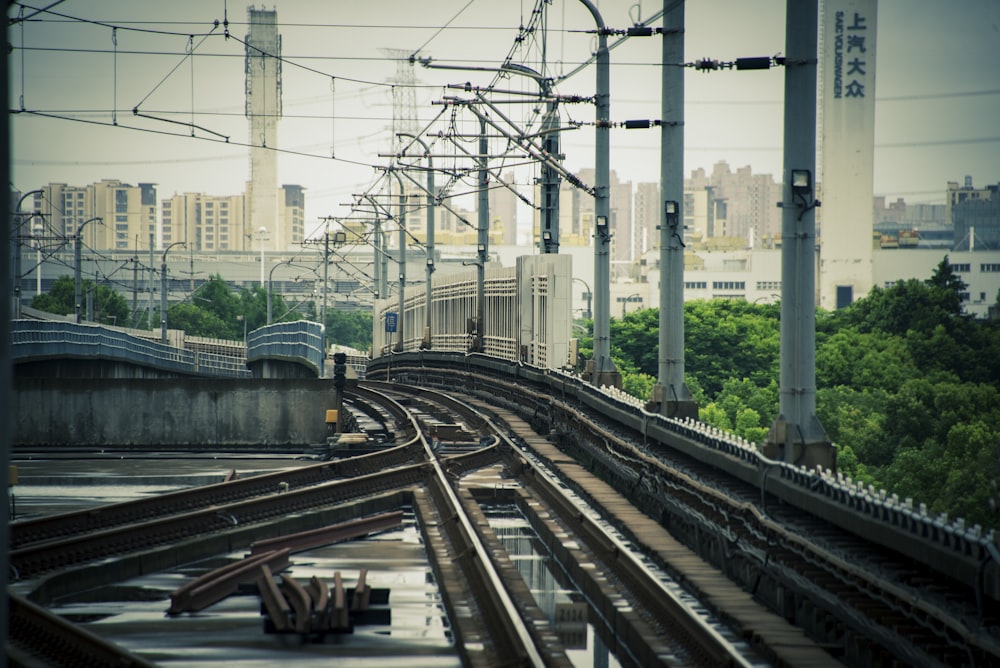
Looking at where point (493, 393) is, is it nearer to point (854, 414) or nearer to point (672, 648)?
point (672, 648)

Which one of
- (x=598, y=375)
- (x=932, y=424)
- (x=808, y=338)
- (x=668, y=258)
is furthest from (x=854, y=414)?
(x=808, y=338)

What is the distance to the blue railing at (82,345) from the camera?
37.1m

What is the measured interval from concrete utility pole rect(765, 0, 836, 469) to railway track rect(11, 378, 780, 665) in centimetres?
262

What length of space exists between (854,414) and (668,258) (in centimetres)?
6180

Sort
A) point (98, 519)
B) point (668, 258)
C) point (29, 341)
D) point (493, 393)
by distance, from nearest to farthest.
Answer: point (98, 519) → point (668, 258) → point (29, 341) → point (493, 393)

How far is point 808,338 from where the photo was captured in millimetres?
15203

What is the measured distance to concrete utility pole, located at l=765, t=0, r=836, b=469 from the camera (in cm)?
1497

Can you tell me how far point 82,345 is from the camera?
38.7 meters

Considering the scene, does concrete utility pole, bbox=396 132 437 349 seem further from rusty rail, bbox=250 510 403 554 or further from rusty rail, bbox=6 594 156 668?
rusty rail, bbox=6 594 156 668

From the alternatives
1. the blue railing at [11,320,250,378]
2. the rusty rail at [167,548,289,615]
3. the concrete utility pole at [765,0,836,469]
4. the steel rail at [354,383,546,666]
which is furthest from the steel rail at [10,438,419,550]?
the blue railing at [11,320,250,378]

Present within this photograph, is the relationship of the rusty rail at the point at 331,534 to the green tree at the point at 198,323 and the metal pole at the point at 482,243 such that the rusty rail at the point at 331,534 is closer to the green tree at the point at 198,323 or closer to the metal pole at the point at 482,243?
the metal pole at the point at 482,243

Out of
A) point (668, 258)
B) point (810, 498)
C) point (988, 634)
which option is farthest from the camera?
point (668, 258)

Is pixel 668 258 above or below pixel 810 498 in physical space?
above

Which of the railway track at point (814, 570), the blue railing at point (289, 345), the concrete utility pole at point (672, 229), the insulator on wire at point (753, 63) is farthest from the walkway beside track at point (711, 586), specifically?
the blue railing at point (289, 345)
